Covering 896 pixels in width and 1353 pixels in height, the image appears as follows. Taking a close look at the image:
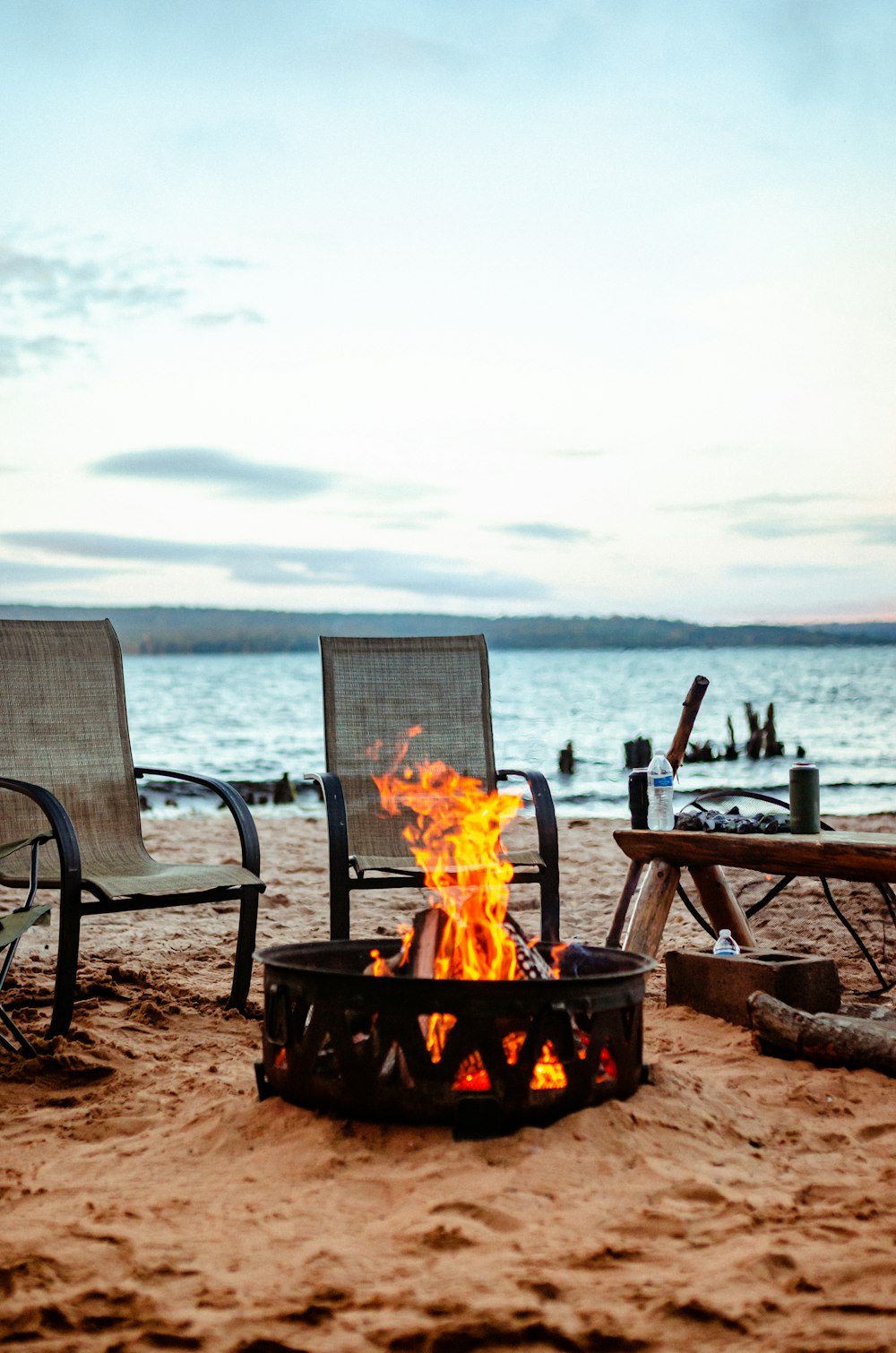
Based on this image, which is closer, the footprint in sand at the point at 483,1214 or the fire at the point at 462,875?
the footprint in sand at the point at 483,1214

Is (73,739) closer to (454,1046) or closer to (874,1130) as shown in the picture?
(454,1046)

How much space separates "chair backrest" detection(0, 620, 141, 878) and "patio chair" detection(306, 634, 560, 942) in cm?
75

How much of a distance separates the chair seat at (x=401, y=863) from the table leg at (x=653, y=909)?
1.25ft

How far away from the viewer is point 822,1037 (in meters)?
2.85

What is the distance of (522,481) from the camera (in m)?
19.4

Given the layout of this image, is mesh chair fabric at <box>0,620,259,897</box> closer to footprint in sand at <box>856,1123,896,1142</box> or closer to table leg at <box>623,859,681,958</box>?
table leg at <box>623,859,681,958</box>

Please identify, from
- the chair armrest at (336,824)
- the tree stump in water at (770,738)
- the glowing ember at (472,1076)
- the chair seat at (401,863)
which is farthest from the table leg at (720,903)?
the tree stump in water at (770,738)

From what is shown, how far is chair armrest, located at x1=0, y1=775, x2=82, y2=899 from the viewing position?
3.10m

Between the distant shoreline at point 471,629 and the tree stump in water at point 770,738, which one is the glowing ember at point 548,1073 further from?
the distant shoreline at point 471,629

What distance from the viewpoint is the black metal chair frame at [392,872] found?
3.66 m

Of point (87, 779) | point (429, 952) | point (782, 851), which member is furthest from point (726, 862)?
point (87, 779)

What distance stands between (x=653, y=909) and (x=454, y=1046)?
1.68 meters

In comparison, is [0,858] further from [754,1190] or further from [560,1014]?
[754,1190]

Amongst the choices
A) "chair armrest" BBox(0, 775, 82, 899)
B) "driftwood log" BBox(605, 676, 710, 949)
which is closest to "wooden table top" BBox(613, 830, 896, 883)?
"driftwood log" BBox(605, 676, 710, 949)
